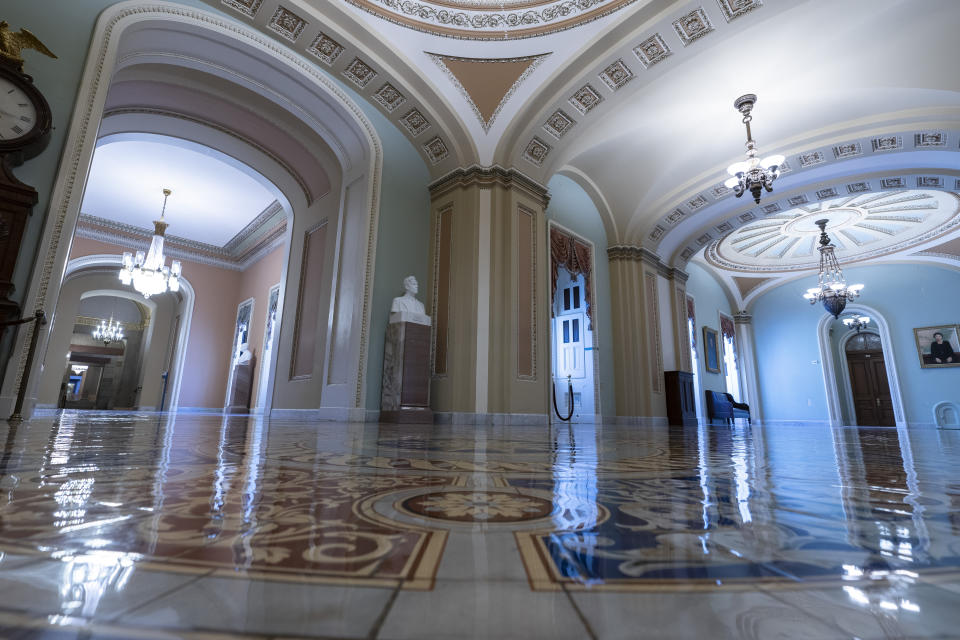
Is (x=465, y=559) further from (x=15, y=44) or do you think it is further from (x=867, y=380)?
(x=867, y=380)

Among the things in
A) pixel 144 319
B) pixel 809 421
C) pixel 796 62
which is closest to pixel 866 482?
pixel 796 62

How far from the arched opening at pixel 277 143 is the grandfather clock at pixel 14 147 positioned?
19 centimetres

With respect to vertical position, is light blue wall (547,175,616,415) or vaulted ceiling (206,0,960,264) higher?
vaulted ceiling (206,0,960,264)

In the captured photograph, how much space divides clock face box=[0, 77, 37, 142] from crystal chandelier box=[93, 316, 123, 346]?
14.7 metres

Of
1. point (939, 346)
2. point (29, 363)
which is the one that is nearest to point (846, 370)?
point (939, 346)

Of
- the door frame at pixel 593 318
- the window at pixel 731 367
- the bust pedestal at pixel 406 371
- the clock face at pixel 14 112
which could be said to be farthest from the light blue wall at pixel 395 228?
the window at pixel 731 367

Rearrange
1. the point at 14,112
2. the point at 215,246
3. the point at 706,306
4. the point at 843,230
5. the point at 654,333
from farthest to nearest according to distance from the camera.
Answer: the point at 706,306
the point at 215,246
the point at 843,230
the point at 654,333
the point at 14,112

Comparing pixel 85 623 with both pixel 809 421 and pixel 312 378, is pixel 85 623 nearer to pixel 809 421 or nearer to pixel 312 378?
pixel 312 378

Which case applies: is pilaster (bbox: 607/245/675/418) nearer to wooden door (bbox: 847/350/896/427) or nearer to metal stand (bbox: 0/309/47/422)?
metal stand (bbox: 0/309/47/422)

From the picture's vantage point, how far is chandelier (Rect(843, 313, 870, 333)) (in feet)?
41.9

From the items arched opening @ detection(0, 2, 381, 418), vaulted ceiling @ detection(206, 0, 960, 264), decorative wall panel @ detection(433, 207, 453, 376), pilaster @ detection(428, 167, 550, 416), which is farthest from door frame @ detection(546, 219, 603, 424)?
arched opening @ detection(0, 2, 381, 418)

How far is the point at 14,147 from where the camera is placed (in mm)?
3154

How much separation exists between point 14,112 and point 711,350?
42.0 ft

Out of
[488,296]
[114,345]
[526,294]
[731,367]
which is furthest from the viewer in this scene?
[114,345]
